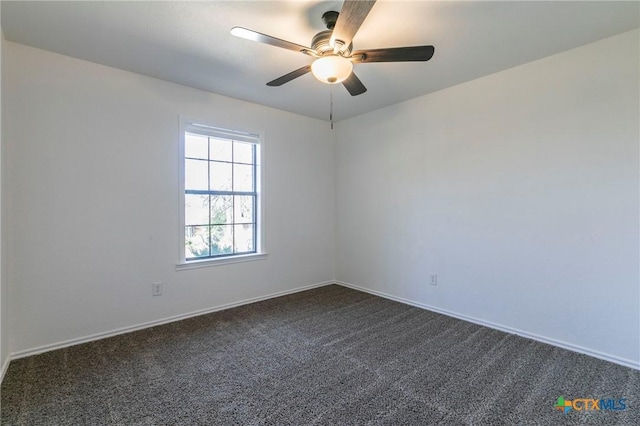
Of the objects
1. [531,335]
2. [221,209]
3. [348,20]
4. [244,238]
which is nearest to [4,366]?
[221,209]

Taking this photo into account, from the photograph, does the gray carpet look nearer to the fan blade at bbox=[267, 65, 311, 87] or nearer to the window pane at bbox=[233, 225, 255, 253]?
the window pane at bbox=[233, 225, 255, 253]

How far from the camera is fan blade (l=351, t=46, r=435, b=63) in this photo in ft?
6.13

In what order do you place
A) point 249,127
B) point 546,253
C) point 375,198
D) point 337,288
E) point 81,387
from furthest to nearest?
1. point 337,288
2. point 375,198
3. point 249,127
4. point 546,253
5. point 81,387

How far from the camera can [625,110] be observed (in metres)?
2.30

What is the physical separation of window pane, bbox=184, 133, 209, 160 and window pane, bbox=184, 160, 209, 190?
0.25 feet

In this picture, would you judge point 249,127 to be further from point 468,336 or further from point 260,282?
point 468,336

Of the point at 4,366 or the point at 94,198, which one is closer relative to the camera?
the point at 4,366

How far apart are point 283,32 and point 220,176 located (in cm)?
187

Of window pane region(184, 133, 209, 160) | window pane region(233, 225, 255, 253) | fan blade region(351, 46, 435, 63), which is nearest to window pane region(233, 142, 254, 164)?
window pane region(184, 133, 209, 160)

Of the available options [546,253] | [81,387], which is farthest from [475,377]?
[81,387]

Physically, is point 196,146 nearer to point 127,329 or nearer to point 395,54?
point 127,329

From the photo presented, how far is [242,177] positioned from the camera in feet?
12.4

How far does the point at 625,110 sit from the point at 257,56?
292 cm

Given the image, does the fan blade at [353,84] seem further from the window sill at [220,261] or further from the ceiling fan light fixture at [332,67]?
the window sill at [220,261]
